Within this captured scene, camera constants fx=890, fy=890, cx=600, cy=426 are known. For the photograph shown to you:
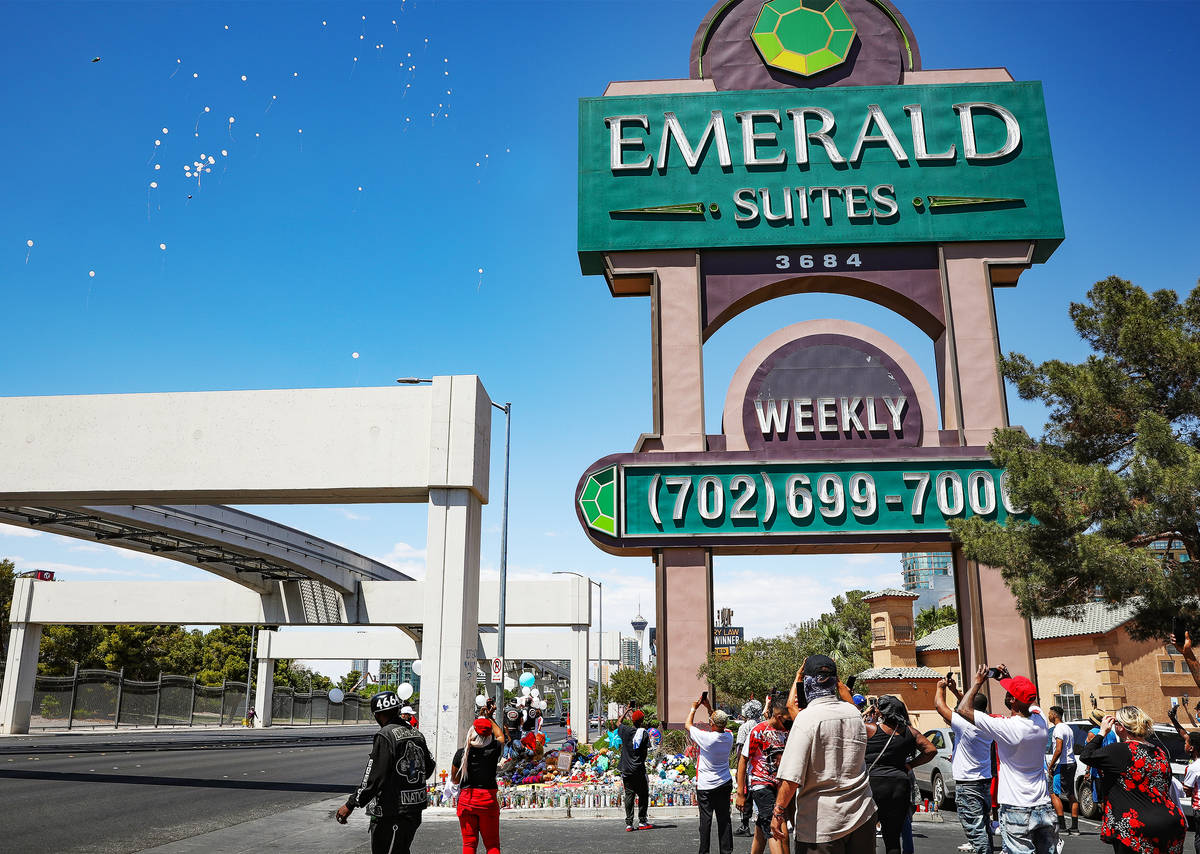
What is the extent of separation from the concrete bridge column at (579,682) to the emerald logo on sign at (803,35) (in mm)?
24899

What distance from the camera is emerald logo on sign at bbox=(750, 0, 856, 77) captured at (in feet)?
75.4

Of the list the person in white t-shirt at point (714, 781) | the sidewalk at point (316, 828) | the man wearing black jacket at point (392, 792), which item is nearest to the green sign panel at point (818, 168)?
the sidewalk at point (316, 828)

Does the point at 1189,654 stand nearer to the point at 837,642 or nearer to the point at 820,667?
the point at 820,667

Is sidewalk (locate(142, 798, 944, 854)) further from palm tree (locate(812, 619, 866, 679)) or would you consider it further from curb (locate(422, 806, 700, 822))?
palm tree (locate(812, 619, 866, 679))

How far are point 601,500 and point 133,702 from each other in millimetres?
42899

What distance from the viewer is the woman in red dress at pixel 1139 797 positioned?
622 cm

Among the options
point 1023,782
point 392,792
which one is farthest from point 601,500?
point 1023,782

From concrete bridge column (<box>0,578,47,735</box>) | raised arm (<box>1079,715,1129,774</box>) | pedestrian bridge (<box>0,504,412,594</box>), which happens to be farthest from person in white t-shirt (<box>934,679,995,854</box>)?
concrete bridge column (<box>0,578,47,735</box>)

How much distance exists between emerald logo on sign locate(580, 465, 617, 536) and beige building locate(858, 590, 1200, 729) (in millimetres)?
15202

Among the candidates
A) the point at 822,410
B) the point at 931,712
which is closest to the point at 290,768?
the point at 822,410

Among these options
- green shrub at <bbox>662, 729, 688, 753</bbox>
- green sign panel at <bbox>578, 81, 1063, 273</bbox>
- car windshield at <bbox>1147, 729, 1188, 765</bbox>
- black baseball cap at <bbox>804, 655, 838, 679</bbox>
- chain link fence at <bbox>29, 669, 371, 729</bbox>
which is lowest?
chain link fence at <bbox>29, 669, 371, 729</bbox>

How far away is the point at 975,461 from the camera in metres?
19.4

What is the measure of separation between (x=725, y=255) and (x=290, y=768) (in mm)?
18683

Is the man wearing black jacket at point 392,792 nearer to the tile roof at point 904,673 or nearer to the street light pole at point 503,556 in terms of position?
the street light pole at point 503,556
